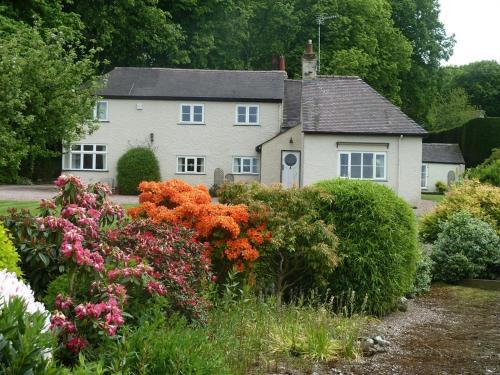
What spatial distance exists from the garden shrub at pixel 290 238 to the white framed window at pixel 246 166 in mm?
26475

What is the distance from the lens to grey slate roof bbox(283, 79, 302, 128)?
37000 mm

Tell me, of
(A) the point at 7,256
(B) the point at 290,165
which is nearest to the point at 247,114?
(B) the point at 290,165

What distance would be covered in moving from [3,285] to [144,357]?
1170 millimetres

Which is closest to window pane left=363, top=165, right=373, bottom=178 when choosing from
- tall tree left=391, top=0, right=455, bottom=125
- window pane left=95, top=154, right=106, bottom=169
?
window pane left=95, top=154, right=106, bottom=169

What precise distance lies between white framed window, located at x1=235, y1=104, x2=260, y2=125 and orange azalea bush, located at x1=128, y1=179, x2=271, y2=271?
89.5 feet

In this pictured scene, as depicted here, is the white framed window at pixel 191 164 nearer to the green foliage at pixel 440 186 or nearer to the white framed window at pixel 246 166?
the white framed window at pixel 246 166

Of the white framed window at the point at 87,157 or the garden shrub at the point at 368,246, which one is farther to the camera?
the white framed window at the point at 87,157

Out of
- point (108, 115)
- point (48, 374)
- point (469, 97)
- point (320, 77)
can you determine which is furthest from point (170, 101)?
point (469, 97)

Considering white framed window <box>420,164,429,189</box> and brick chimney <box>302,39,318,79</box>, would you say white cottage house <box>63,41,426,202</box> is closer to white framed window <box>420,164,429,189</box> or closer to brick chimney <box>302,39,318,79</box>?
brick chimney <box>302,39,318,79</box>

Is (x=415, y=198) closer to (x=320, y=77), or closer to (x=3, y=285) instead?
(x=320, y=77)

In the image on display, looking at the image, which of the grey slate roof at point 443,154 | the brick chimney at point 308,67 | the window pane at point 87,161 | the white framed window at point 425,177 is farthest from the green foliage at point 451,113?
the window pane at point 87,161

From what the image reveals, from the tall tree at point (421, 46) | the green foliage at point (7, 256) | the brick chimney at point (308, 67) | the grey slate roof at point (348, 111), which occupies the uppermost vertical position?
the tall tree at point (421, 46)

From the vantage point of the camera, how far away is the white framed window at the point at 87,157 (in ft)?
118

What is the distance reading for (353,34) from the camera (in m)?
48.9
